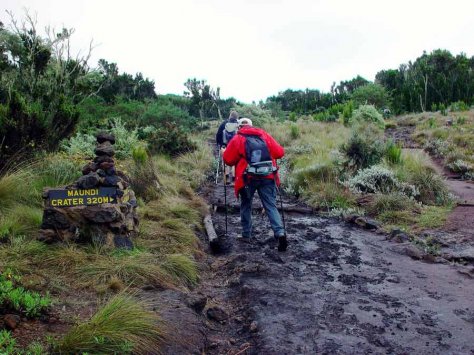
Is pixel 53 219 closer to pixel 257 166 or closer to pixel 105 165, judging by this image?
pixel 105 165

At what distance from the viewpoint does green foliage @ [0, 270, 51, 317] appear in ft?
11.9

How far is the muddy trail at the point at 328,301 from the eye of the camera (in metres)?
4.14

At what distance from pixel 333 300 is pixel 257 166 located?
257 centimetres

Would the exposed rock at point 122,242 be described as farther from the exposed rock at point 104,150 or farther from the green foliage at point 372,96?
the green foliage at point 372,96

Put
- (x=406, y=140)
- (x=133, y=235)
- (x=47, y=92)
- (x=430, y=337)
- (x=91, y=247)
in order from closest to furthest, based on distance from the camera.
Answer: (x=430, y=337), (x=91, y=247), (x=133, y=235), (x=47, y=92), (x=406, y=140)

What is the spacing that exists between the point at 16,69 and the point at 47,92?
5.43ft

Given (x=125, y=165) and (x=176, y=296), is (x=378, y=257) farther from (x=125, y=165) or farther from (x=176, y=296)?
(x=125, y=165)

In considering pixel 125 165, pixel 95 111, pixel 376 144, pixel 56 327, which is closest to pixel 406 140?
pixel 376 144

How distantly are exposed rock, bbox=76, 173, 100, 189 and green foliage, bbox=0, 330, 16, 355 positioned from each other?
258 centimetres

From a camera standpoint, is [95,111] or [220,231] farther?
[95,111]

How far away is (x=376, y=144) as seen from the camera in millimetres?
12258

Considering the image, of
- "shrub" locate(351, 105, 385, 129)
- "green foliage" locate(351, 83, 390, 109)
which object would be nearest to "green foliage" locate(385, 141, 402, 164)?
"shrub" locate(351, 105, 385, 129)

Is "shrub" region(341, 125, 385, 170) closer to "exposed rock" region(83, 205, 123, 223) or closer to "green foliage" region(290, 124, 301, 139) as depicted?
"exposed rock" region(83, 205, 123, 223)

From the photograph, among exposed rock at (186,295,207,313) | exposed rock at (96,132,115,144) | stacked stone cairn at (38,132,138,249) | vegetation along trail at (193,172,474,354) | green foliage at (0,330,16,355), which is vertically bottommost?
vegetation along trail at (193,172,474,354)
